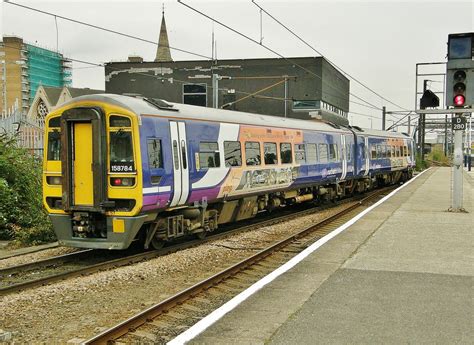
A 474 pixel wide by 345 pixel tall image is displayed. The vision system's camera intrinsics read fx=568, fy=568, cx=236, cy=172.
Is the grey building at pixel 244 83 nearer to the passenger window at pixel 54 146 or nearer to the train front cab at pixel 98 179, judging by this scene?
the passenger window at pixel 54 146

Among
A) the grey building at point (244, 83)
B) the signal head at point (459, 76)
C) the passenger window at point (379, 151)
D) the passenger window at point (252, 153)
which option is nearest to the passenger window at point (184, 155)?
the passenger window at point (252, 153)

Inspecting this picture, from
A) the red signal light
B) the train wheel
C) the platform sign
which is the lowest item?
the train wheel

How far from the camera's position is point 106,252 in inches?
431

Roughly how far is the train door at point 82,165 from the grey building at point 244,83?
127 ft

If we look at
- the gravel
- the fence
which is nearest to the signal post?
the gravel

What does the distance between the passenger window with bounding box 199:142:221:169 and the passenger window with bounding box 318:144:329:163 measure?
695 centimetres

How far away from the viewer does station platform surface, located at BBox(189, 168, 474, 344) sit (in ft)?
17.5

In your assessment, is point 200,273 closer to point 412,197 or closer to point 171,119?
point 171,119

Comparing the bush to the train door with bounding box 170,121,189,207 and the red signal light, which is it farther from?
the red signal light

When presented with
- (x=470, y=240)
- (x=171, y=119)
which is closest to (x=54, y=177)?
(x=171, y=119)

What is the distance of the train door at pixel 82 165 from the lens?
991 cm

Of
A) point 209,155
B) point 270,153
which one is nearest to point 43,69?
point 270,153

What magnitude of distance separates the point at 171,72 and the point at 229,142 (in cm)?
4298

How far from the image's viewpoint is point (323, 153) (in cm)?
1883
